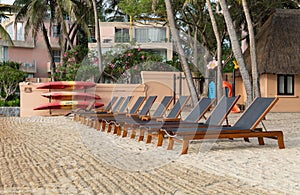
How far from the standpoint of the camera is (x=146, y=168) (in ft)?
17.6

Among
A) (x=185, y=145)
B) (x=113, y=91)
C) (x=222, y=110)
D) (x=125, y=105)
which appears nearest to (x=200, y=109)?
(x=222, y=110)

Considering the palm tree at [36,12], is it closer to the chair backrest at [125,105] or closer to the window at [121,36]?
the window at [121,36]

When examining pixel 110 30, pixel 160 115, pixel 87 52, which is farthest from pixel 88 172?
pixel 110 30

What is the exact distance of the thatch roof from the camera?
1972cm

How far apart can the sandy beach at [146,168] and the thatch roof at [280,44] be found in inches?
483

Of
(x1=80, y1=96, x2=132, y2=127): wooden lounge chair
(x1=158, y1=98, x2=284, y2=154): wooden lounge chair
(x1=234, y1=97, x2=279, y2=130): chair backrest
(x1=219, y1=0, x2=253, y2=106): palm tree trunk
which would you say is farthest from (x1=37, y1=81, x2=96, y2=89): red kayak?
(x1=234, y1=97, x2=279, y2=130): chair backrest

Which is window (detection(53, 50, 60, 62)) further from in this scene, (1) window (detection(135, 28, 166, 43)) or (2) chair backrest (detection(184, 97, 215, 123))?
(2) chair backrest (detection(184, 97, 215, 123))

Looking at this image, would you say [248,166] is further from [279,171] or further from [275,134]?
[275,134]

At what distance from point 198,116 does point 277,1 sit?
15.4 metres


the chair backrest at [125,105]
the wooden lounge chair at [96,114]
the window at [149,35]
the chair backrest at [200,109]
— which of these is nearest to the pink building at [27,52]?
the window at [149,35]

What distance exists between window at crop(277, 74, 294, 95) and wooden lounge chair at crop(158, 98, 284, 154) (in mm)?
13435

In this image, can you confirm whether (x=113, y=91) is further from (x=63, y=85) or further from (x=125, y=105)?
(x=125, y=105)

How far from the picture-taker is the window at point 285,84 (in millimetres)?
20263

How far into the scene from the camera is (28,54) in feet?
120
